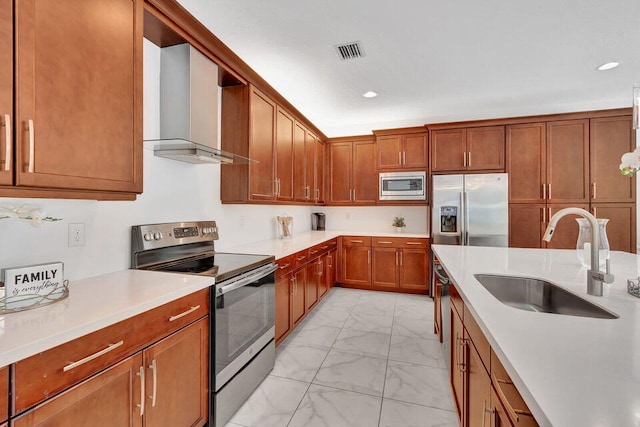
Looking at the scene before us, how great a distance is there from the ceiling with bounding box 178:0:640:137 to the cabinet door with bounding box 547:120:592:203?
15.9 inches

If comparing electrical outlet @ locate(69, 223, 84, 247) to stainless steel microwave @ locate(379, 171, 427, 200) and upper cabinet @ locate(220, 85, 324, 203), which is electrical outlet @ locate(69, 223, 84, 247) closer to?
upper cabinet @ locate(220, 85, 324, 203)

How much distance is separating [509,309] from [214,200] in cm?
226

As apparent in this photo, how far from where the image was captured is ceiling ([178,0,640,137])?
2008 mm

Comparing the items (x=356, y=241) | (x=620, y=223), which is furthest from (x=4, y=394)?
(x=620, y=223)

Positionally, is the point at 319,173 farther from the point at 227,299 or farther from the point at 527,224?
the point at 227,299

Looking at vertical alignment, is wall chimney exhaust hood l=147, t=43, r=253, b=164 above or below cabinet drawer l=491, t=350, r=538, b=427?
above

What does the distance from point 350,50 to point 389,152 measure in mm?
2169

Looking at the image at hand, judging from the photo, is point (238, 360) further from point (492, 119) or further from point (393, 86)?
point (492, 119)

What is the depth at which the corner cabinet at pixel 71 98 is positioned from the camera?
39.8 inches

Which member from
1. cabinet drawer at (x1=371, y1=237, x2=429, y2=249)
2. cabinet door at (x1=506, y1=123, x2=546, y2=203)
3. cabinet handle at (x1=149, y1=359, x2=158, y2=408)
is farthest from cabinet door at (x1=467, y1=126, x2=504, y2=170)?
cabinet handle at (x1=149, y1=359, x2=158, y2=408)

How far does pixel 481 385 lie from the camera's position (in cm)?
111

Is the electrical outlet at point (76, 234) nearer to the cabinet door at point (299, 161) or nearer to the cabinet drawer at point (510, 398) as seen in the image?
the cabinet drawer at point (510, 398)

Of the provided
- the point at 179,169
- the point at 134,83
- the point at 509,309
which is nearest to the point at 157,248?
the point at 179,169

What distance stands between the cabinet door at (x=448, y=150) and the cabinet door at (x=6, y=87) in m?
4.15
